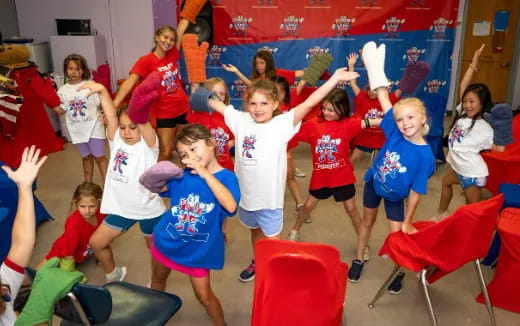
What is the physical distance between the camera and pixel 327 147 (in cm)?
270

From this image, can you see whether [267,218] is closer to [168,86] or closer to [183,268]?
[183,268]

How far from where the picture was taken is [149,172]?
6.20 ft

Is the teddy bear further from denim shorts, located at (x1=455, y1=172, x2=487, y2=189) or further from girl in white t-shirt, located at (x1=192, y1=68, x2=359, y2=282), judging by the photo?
denim shorts, located at (x1=455, y1=172, x2=487, y2=189)

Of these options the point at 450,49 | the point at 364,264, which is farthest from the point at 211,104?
the point at 450,49

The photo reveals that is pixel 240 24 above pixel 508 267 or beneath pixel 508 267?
above

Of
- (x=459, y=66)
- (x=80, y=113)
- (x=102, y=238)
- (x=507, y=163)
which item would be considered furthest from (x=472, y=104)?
(x=459, y=66)

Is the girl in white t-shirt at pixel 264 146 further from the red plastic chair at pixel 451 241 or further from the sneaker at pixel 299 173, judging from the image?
the sneaker at pixel 299 173

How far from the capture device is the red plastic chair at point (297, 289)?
159 cm

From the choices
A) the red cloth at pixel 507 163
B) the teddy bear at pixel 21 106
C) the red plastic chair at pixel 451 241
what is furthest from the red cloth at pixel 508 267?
the teddy bear at pixel 21 106

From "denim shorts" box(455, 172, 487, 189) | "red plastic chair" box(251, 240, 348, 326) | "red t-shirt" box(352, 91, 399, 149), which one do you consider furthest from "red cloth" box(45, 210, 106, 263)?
"denim shorts" box(455, 172, 487, 189)

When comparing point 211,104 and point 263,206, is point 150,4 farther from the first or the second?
point 263,206

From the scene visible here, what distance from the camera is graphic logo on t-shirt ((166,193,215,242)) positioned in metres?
1.91

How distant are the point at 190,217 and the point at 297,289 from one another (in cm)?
55

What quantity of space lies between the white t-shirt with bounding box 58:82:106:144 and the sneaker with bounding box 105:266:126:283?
1.25 metres
